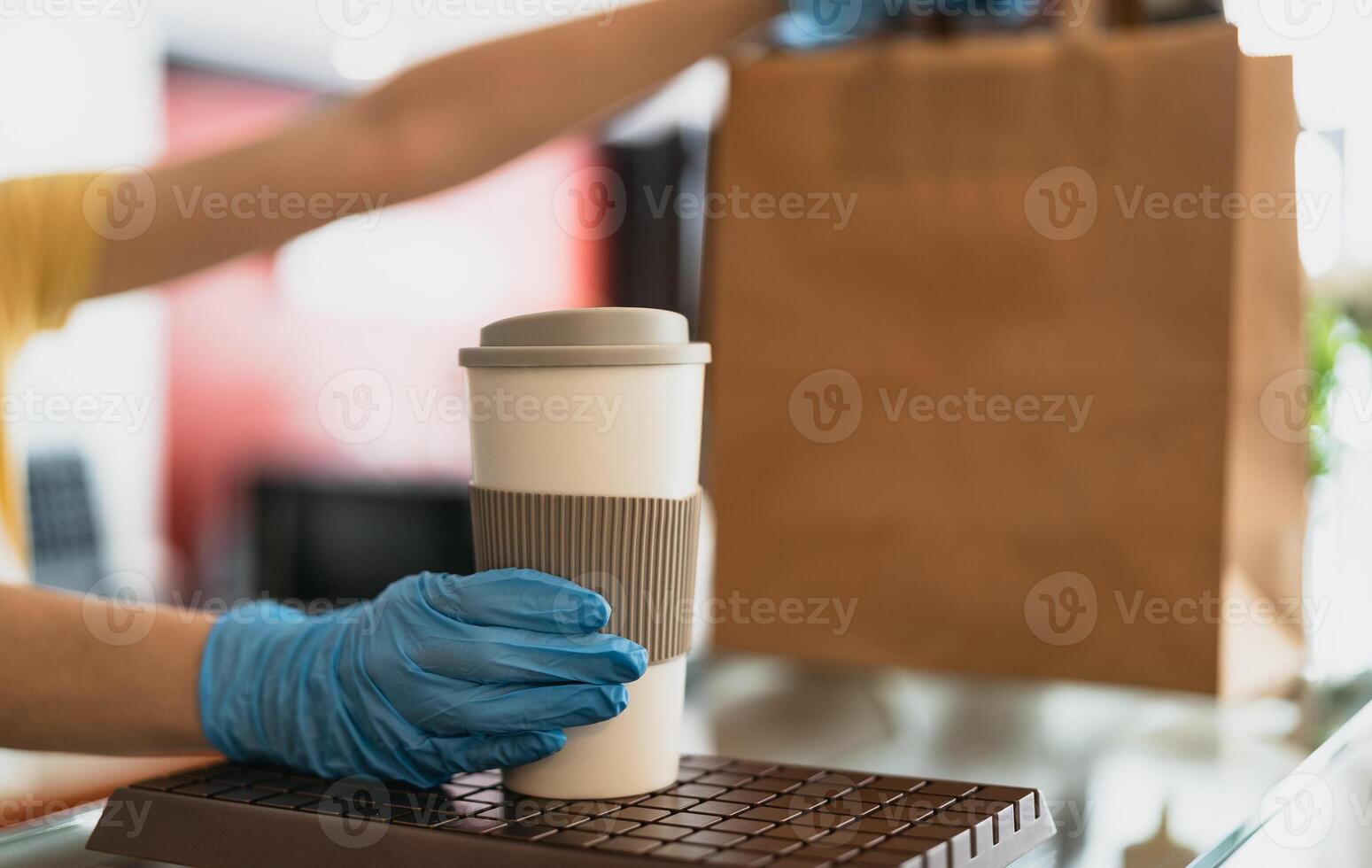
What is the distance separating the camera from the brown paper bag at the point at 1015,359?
93 centimetres

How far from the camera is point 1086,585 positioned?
0.97 m

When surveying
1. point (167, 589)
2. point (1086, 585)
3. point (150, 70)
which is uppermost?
point (150, 70)

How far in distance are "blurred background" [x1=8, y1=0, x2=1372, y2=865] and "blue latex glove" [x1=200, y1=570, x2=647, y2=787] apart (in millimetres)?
1257

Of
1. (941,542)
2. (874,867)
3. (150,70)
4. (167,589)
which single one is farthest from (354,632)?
(150,70)

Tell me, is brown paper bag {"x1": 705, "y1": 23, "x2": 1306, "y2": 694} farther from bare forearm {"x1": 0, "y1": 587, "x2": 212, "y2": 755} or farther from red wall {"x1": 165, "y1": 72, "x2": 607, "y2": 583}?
red wall {"x1": 165, "y1": 72, "x2": 607, "y2": 583}

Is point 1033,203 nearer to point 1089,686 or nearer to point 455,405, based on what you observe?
point 1089,686

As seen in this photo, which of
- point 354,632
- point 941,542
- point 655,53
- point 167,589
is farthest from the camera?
point 167,589

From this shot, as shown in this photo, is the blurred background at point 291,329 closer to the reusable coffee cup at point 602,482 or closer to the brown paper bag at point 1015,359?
the brown paper bag at point 1015,359

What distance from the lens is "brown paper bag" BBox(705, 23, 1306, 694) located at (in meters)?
0.93

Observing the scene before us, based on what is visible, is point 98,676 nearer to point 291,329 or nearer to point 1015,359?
point 1015,359

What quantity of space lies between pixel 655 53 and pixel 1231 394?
1.94ft

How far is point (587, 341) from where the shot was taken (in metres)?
0.58

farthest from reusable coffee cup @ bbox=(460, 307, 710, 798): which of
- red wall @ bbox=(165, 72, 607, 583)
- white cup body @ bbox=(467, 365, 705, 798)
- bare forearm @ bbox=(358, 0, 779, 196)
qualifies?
red wall @ bbox=(165, 72, 607, 583)

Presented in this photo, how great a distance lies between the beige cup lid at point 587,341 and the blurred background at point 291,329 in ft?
4.05
